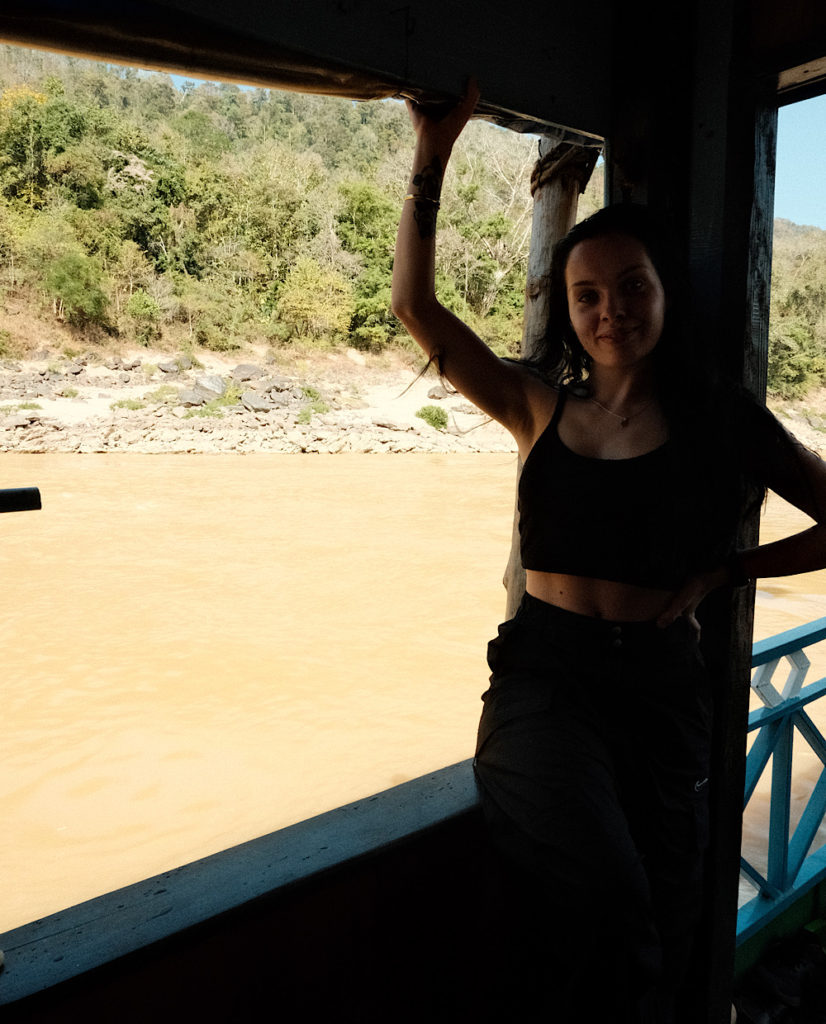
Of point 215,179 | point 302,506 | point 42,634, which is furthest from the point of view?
point 215,179

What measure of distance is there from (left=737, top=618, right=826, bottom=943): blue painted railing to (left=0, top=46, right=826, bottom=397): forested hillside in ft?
49.4

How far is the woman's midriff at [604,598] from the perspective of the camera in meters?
1.07

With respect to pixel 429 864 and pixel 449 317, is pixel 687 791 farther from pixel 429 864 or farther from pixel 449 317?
pixel 449 317

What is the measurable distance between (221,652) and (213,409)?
9.67m

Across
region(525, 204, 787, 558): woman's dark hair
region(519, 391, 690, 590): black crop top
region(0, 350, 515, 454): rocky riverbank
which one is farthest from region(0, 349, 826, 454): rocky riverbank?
region(519, 391, 690, 590): black crop top

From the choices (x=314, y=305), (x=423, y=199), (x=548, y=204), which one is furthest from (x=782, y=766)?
(x=314, y=305)

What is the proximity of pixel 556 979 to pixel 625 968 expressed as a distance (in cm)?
9

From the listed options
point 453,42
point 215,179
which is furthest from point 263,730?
point 215,179

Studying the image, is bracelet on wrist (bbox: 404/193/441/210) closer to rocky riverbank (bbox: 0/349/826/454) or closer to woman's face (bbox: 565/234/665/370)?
woman's face (bbox: 565/234/665/370)

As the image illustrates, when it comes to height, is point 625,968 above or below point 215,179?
below

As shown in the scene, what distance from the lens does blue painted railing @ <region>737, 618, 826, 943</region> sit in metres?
1.71

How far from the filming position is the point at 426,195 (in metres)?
1.14

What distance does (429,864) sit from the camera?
46.3 inches

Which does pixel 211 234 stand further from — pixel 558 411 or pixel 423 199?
pixel 558 411
